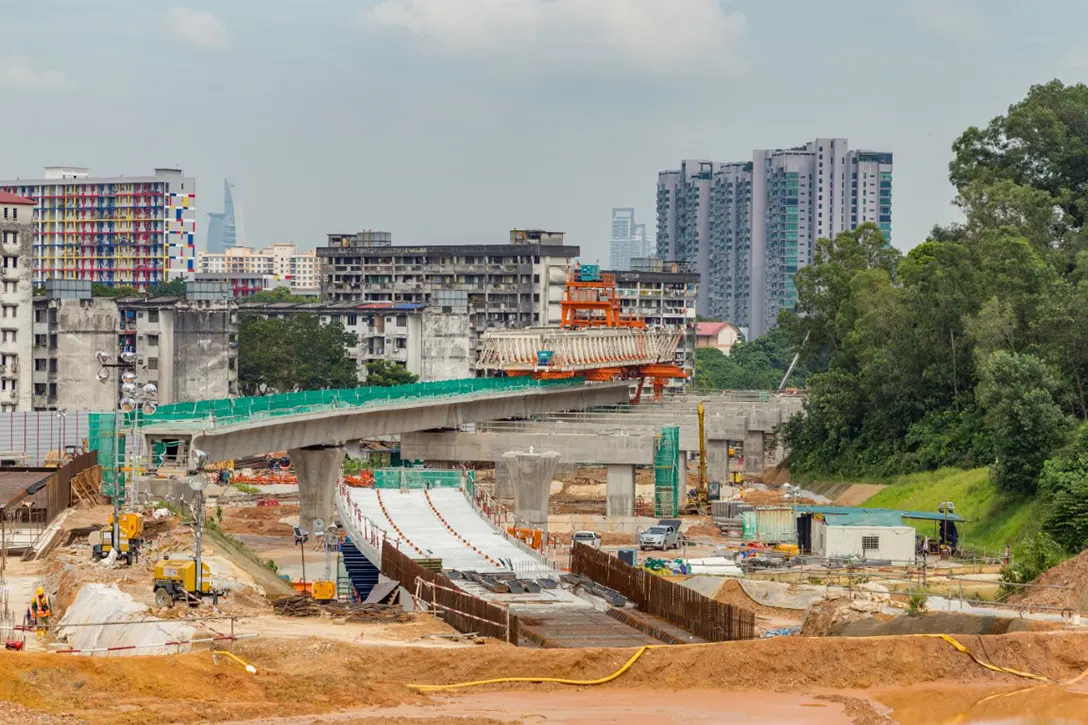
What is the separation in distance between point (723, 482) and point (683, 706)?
78.2 metres

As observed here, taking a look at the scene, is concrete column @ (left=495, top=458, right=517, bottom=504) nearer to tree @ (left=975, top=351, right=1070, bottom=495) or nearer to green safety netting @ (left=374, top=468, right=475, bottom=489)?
green safety netting @ (left=374, top=468, right=475, bottom=489)

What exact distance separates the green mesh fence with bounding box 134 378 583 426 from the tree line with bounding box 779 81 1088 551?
18.9 metres

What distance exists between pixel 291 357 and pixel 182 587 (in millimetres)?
112426

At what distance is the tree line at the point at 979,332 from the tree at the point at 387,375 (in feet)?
115

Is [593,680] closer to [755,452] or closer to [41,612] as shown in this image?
[41,612]

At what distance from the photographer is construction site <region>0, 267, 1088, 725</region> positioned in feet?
131

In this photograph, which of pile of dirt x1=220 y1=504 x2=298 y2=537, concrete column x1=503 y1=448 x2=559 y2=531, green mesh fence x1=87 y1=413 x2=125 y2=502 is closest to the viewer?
green mesh fence x1=87 y1=413 x2=125 y2=502

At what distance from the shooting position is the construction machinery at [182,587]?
158 feet

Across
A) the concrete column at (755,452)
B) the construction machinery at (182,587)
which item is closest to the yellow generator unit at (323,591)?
the construction machinery at (182,587)

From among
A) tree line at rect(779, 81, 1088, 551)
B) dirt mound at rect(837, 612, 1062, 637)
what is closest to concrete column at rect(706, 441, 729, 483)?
tree line at rect(779, 81, 1088, 551)

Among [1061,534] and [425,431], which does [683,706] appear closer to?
[1061,534]

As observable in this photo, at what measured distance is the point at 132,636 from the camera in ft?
147

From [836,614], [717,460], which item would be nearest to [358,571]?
[836,614]

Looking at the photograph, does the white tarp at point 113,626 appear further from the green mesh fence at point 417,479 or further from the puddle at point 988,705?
the green mesh fence at point 417,479
